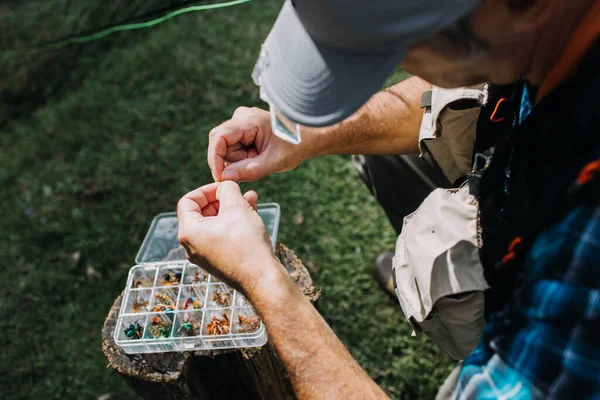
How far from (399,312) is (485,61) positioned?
1.77 metres

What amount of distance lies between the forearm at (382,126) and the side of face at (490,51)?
2.59 ft

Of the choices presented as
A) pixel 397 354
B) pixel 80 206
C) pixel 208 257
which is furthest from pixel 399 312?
pixel 80 206

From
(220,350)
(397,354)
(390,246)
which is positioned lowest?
(397,354)

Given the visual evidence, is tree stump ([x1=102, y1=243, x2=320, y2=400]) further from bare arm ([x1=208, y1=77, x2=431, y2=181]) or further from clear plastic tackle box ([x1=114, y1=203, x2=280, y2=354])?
bare arm ([x1=208, y1=77, x2=431, y2=181])

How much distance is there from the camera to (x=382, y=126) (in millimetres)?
2006

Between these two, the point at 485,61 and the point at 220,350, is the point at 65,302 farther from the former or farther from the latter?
the point at 485,61

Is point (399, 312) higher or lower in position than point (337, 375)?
lower

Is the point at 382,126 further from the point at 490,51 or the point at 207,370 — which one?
the point at 207,370

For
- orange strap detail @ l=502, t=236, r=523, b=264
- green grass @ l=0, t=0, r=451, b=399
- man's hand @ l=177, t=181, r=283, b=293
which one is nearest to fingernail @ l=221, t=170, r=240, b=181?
man's hand @ l=177, t=181, r=283, b=293

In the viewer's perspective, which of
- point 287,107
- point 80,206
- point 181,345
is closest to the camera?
point 287,107

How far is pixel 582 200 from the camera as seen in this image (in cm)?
98

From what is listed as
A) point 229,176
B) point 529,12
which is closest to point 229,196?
point 229,176

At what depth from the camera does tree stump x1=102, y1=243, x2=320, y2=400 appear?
1.75 metres

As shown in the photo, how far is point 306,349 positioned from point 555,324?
591 millimetres
